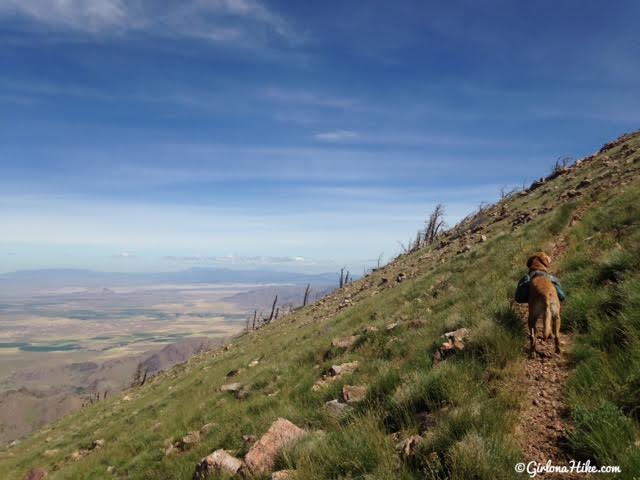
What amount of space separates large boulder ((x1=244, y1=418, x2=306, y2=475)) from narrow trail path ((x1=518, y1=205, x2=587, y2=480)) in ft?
11.2

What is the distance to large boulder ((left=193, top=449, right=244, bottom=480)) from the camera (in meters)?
6.64

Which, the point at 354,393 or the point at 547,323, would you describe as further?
the point at 354,393

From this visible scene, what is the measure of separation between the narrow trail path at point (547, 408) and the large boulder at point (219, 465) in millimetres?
4387

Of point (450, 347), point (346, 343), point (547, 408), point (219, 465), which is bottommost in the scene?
point (219, 465)

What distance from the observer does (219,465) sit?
6.89 metres

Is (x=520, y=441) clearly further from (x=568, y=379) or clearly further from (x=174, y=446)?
(x=174, y=446)

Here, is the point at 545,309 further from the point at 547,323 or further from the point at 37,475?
the point at 37,475

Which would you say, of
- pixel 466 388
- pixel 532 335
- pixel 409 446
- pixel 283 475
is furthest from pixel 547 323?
pixel 283 475

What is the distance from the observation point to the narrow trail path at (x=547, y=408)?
4.38m

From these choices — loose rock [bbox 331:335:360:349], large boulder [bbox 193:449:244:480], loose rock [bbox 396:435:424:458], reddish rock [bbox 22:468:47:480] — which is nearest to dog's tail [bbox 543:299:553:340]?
loose rock [bbox 396:435:424:458]

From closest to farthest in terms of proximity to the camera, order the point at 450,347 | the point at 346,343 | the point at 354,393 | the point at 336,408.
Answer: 1. the point at 336,408
2. the point at 450,347
3. the point at 354,393
4. the point at 346,343

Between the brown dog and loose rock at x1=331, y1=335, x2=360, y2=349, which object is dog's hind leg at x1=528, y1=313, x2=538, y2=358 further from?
loose rock at x1=331, y1=335, x2=360, y2=349

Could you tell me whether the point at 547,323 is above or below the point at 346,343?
above

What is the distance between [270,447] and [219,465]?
112cm
